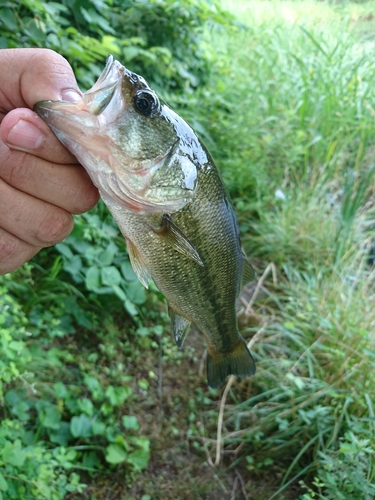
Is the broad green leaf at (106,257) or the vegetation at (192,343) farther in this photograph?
the broad green leaf at (106,257)

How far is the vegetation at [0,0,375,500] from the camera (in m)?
2.18

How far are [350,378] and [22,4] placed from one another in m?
2.88

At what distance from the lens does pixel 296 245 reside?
3775 millimetres

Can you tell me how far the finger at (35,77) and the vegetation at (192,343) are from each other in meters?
1.13

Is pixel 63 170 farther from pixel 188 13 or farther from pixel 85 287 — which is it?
A: pixel 188 13

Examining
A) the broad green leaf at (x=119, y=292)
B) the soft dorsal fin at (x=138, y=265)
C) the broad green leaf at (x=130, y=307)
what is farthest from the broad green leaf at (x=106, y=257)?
the soft dorsal fin at (x=138, y=265)

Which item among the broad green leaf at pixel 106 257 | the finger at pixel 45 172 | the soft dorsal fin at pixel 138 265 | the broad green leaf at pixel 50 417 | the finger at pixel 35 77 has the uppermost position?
the finger at pixel 35 77

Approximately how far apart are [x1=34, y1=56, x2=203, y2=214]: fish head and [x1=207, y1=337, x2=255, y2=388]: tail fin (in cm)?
89

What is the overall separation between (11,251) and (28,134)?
37 centimetres

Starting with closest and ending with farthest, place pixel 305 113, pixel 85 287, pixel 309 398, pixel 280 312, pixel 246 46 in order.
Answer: pixel 309 398 < pixel 85 287 < pixel 280 312 < pixel 305 113 < pixel 246 46

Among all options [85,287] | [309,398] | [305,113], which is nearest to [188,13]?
[305,113]

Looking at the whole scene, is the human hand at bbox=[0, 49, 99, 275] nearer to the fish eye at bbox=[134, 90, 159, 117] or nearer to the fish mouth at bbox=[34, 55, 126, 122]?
the fish mouth at bbox=[34, 55, 126, 122]

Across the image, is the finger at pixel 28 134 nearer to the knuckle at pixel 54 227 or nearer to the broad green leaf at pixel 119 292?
the knuckle at pixel 54 227

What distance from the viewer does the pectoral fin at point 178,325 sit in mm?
1631
